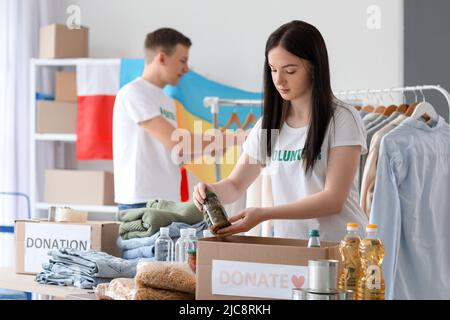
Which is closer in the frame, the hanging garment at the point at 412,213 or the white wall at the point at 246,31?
the hanging garment at the point at 412,213

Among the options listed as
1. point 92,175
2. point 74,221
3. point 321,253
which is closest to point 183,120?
point 92,175

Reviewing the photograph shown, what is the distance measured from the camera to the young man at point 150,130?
3.53 meters

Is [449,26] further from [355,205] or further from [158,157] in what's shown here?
[355,205]

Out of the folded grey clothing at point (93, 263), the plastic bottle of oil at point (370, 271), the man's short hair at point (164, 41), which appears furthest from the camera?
the man's short hair at point (164, 41)

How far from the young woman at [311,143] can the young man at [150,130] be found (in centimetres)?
139

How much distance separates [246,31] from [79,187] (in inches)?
55.9

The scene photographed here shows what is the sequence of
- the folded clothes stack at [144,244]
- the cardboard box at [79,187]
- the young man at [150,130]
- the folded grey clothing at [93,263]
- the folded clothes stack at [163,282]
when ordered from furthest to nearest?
the cardboard box at [79,187]
the young man at [150,130]
the folded clothes stack at [144,244]
the folded grey clothing at [93,263]
the folded clothes stack at [163,282]

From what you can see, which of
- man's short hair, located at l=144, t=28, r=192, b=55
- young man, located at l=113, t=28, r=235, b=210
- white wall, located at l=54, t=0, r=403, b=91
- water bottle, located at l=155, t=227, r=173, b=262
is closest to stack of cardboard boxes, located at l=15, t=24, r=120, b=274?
white wall, located at l=54, t=0, r=403, b=91

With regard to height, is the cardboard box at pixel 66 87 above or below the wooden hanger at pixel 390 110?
above

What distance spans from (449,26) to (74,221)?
2613mm

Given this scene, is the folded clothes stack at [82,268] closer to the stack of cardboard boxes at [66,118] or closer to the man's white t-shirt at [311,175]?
the man's white t-shirt at [311,175]

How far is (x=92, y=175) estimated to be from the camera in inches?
193

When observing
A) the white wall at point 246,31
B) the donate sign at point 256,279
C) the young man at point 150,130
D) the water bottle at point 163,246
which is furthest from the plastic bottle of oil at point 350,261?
the white wall at point 246,31

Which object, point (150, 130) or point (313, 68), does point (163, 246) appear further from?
point (150, 130)
